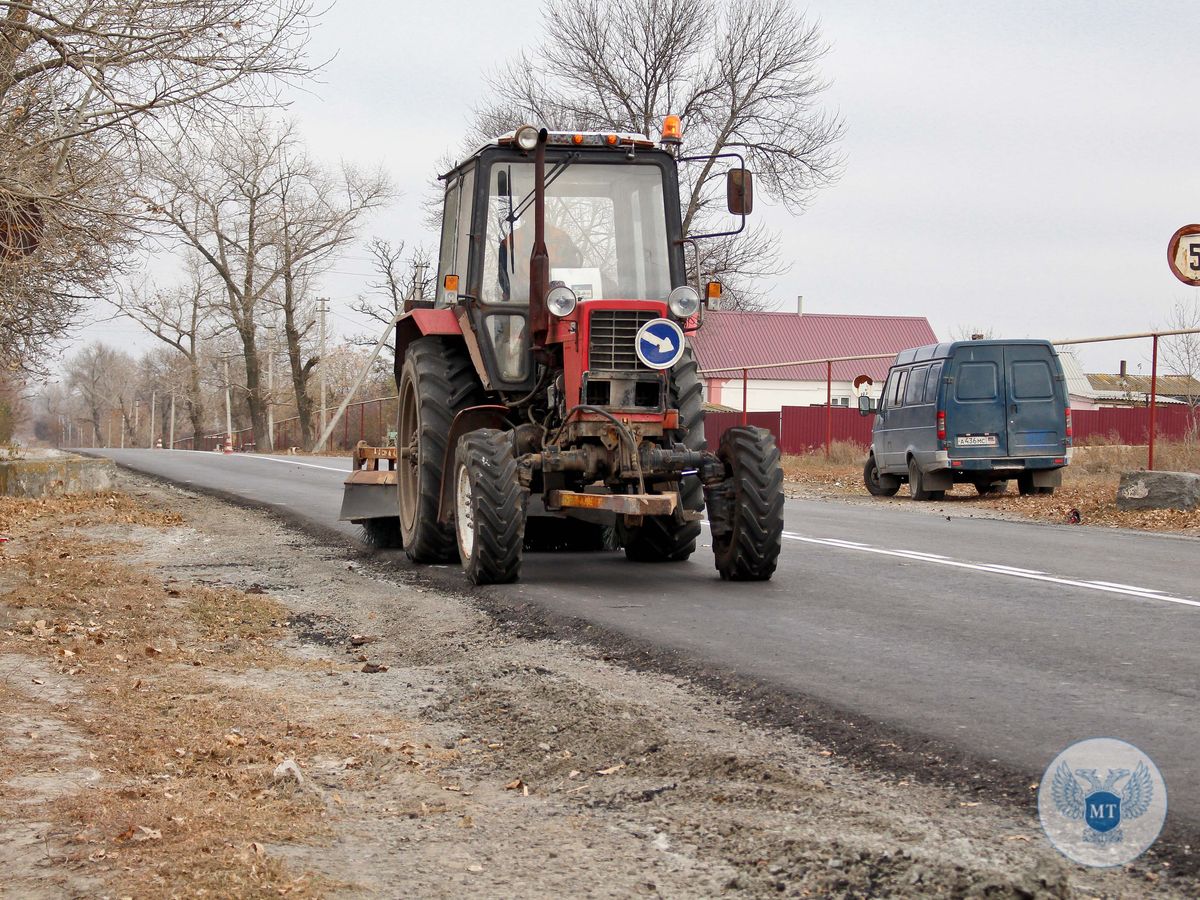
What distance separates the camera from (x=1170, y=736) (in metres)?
4.80

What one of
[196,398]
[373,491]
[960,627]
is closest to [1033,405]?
[373,491]

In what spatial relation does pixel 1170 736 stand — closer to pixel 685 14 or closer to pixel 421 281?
pixel 685 14

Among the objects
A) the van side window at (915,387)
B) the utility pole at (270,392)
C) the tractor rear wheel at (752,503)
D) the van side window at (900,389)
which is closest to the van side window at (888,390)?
the van side window at (900,389)

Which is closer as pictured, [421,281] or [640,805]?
[640,805]

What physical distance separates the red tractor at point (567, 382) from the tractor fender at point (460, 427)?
18 mm

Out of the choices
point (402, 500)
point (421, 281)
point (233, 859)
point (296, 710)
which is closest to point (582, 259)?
point (402, 500)

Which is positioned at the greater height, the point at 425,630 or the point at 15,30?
the point at 15,30

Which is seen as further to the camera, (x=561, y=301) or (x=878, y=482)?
(x=878, y=482)

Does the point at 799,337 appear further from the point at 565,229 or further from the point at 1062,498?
the point at 565,229

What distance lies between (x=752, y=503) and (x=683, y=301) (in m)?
1.40

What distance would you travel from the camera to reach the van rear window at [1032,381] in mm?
18859

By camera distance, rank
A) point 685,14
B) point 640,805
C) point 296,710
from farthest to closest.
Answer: point 685,14 < point 296,710 < point 640,805

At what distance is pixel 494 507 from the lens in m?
8.90

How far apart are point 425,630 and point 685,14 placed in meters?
32.6
